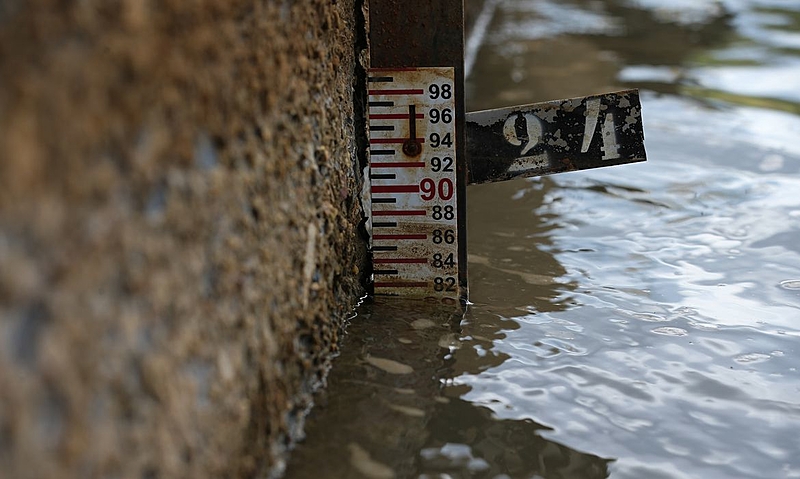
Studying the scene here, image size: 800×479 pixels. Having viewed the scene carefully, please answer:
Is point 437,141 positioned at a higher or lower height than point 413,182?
higher

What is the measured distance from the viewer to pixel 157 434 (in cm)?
128

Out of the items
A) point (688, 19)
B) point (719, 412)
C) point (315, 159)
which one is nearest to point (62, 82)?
point (315, 159)

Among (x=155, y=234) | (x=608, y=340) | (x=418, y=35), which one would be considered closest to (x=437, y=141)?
(x=418, y=35)

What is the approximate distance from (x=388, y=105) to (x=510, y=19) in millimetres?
6891

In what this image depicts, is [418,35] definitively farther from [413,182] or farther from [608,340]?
[608,340]

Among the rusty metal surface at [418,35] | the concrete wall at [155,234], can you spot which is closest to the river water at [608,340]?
the concrete wall at [155,234]

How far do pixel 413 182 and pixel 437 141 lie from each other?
138 mm

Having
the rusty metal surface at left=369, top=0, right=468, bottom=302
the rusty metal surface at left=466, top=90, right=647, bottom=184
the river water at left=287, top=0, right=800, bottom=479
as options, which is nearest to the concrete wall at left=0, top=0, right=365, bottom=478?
the river water at left=287, top=0, right=800, bottom=479

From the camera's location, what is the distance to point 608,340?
8.09ft

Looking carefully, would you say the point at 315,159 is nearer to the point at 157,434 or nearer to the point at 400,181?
the point at 400,181

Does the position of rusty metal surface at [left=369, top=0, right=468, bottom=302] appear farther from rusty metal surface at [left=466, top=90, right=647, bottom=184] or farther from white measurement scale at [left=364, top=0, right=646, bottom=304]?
rusty metal surface at [left=466, top=90, right=647, bottom=184]

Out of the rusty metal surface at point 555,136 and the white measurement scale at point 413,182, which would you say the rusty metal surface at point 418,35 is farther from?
the rusty metal surface at point 555,136

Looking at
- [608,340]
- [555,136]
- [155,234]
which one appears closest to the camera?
[155,234]

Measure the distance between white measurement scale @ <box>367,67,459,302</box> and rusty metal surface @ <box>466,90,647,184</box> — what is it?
0.11 m
